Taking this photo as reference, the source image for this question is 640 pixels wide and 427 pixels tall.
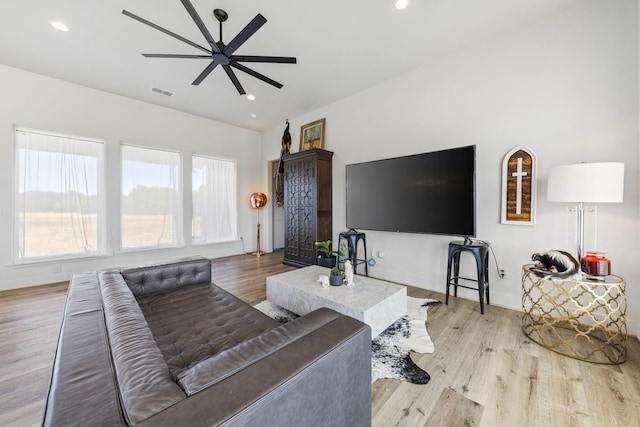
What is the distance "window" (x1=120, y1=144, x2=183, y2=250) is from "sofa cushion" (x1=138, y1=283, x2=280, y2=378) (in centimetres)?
299

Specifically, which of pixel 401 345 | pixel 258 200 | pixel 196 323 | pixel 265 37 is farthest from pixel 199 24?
pixel 258 200

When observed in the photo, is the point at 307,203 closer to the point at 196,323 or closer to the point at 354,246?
the point at 354,246

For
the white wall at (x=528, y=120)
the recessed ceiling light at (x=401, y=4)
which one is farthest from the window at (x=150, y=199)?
the recessed ceiling light at (x=401, y=4)

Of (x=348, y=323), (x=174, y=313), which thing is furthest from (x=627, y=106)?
(x=174, y=313)

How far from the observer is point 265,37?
280cm

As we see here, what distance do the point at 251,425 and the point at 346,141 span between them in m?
4.15

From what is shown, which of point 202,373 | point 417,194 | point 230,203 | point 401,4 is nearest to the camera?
point 202,373

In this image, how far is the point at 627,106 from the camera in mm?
2186

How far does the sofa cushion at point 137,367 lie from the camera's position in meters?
0.65

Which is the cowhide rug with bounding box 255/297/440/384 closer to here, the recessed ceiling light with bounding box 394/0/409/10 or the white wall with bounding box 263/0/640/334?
the white wall with bounding box 263/0/640/334

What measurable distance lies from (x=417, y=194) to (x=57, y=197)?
5259 millimetres

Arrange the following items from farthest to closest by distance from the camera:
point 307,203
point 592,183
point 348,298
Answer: point 307,203 < point 348,298 < point 592,183

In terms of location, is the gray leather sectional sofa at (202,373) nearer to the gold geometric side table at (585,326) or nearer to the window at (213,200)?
the gold geometric side table at (585,326)

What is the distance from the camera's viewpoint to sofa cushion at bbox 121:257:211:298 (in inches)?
83.3
